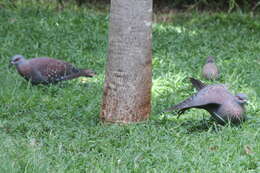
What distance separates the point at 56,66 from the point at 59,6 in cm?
475

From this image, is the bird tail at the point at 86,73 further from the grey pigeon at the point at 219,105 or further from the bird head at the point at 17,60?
the grey pigeon at the point at 219,105

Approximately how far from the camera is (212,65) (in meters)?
8.34

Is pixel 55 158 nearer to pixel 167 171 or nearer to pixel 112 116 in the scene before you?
pixel 167 171

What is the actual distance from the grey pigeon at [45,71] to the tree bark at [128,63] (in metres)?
1.61

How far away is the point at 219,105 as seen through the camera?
6105 mm

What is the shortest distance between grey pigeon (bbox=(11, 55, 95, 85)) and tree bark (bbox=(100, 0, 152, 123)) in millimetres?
1612

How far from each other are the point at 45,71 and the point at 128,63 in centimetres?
191

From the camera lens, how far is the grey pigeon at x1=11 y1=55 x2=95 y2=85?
7789 millimetres

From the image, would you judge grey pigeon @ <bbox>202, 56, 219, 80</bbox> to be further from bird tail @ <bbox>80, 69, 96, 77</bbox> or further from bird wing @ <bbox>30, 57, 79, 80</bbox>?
bird wing @ <bbox>30, 57, 79, 80</bbox>

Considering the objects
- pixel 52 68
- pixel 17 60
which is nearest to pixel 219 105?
pixel 52 68

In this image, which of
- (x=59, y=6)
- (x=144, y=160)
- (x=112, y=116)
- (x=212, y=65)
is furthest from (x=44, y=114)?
(x=59, y=6)

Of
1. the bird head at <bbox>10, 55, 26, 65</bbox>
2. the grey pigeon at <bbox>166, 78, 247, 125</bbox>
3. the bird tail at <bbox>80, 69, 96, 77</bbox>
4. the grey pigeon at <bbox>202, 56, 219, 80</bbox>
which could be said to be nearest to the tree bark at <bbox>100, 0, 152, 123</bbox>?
the grey pigeon at <bbox>166, 78, 247, 125</bbox>

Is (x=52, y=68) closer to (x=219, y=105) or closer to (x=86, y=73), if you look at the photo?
(x=86, y=73)

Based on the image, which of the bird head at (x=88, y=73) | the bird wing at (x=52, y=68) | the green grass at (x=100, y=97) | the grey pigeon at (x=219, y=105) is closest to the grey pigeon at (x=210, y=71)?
the green grass at (x=100, y=97)
